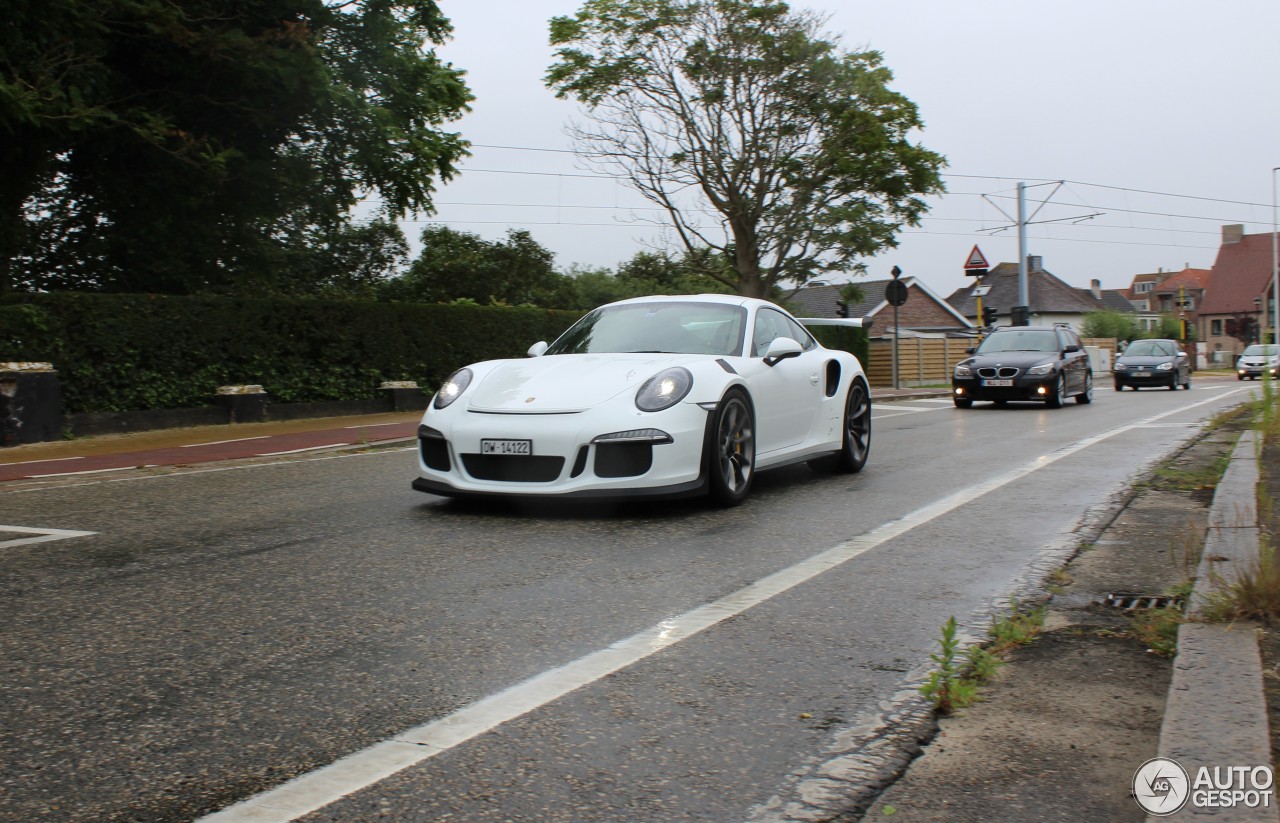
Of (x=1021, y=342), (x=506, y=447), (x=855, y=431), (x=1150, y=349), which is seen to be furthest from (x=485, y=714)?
(x=1150, y=349)

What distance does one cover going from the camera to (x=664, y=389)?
664 centimetres

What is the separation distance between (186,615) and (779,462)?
4.43 m

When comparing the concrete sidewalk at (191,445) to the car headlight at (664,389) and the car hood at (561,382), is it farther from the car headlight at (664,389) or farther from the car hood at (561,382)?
the car headlight at (664,389)

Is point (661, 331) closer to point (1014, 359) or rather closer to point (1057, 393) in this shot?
point (1057, 393)

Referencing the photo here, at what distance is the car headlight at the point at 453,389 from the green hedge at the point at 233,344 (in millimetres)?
8316

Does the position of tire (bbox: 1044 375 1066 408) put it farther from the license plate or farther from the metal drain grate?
the metal drain grate

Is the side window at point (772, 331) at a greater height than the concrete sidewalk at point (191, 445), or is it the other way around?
the side window at point (772, 331)

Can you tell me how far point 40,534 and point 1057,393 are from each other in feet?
54.0

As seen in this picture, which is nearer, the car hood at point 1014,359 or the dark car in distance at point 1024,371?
the dark car in distance at point 1024,371

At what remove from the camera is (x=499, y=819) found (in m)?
2.41

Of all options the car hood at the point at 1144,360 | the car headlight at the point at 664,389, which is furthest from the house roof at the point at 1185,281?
the car headlight at the point at 664,389

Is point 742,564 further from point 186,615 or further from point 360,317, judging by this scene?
point 360,317

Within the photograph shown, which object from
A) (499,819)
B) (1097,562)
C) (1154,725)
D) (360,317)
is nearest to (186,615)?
(499,819)

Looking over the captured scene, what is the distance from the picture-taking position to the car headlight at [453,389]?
6.93m
